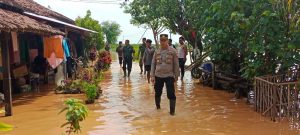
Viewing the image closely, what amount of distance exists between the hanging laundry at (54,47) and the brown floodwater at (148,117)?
1.59 metres

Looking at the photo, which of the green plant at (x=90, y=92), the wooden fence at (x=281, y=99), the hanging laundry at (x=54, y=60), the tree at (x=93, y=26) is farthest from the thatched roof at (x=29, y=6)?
the tree at (x=93, y=26)

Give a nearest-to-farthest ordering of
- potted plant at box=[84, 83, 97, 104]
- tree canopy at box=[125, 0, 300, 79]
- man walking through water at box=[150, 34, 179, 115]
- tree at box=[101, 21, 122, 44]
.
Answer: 1. tree canopy at box=[125, 0, 300, 79]
2. man walking through water at box=[150, 34, 179, 115]
3. potted plant at box=[84, 83, 97, 104]
4. tree at box=[101, 21, 122, 44]

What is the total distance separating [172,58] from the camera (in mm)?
8648

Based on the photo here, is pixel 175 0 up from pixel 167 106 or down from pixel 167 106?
up

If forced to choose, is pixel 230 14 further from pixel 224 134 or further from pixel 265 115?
pixel 224 134

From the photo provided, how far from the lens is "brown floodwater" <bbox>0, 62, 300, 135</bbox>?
7066mm

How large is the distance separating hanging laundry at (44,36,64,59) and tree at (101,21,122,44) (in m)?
50.9

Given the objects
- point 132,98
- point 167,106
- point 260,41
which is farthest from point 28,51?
point 260,41

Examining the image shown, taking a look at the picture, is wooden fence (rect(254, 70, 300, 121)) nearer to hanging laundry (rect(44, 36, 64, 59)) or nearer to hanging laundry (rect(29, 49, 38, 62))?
hanging laundry (rect(44, 36, 64, 59))

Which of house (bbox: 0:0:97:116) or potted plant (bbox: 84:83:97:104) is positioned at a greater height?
house (bbox: 0:0:97:116)

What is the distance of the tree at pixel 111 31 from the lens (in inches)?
2579

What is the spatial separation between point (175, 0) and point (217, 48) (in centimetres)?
1137

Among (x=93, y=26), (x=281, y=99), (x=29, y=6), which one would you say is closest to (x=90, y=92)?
(x=281, y=99)

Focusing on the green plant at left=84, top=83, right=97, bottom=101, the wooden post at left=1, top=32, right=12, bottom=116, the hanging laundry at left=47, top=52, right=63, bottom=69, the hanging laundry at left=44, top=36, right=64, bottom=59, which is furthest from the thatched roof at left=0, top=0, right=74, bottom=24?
the green plant at left=84, top=83, right=97, bottom=101
